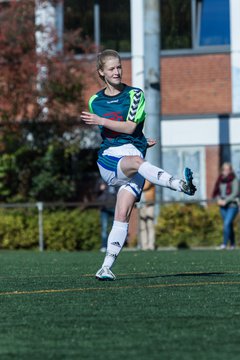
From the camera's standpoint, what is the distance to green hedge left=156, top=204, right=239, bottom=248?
24.5 m

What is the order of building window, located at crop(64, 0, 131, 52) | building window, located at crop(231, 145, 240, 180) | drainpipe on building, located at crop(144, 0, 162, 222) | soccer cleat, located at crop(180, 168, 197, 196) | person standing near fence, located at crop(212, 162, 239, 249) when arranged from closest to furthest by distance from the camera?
soccer cleat, located at crop(180, 168, 197, 196), person standing near fence, located at crop(212, 162, 239, 249), drainpipe on building, located at crop(144, 0, 162, 222), building window, located at crop(231, 145, 240, 180), building window, located at crop(64, 0, 131, 52)

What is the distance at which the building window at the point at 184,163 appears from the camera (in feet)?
92.8

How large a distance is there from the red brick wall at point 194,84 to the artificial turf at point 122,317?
17.9 meters

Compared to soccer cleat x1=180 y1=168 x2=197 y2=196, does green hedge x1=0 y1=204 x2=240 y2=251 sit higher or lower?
lower

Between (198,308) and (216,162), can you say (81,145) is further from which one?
(198,308)

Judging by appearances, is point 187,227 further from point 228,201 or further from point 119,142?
point 119,142

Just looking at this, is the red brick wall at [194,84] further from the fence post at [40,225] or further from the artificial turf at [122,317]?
the artificial turf at [122,317]

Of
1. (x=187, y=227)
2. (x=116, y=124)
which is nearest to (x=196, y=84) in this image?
(x=187, y=227)

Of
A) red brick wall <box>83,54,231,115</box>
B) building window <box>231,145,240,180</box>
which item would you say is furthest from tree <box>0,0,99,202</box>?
building window <box>231,145,240,180</box>

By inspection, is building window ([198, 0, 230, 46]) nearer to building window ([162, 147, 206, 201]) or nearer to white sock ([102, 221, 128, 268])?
building window ([162, 147, 206, 201])

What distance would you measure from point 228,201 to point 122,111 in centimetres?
1321

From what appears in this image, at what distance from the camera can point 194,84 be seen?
2872 centimetres

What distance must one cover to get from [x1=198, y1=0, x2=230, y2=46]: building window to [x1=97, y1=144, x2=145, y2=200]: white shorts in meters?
18.9

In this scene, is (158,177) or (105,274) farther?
(105,274)
